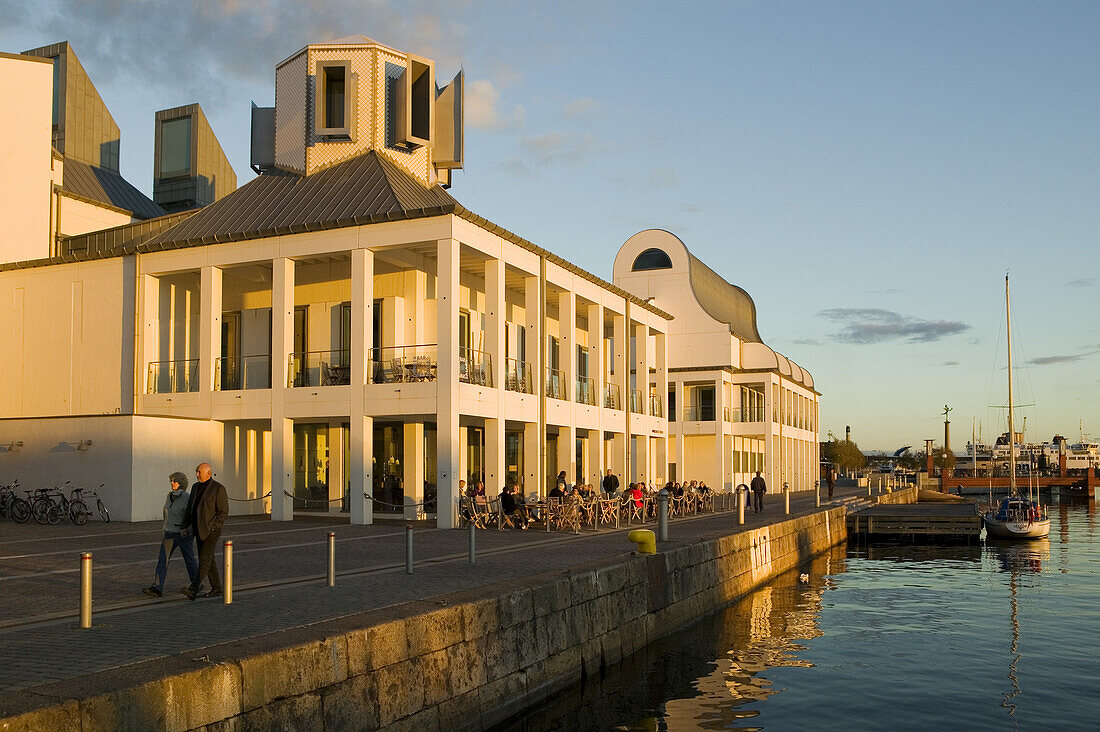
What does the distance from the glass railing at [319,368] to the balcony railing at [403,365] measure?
90 cm

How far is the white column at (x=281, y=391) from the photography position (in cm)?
2645

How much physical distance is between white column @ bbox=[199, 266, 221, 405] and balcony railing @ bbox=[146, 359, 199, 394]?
106 cm

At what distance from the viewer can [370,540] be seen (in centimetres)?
2062

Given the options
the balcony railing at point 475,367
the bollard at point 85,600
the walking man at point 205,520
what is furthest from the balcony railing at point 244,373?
the bollard at point 85,600

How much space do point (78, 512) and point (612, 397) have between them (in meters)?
18.7

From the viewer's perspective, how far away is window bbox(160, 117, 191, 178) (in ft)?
155

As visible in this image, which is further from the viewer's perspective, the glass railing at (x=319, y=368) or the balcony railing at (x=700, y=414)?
the balcony railing at (x=700, y=414)

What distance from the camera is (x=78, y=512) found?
24.2 m

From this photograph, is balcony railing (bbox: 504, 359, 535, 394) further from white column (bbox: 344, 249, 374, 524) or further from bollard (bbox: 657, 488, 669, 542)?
bollard (bbox: 657, 488, 669, 542)

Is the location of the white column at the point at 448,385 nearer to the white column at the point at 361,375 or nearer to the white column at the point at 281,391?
the white column at the point at 361,375

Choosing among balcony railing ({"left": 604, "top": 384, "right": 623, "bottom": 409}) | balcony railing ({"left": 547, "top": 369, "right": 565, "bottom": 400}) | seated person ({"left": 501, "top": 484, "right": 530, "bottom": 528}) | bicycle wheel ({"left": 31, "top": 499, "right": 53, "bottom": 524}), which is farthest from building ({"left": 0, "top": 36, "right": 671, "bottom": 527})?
balcony railing ({"left": 604, "top": 384, "right": 623, "bottom": 409})

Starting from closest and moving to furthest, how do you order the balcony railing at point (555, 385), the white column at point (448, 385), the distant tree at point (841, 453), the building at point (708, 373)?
the white column at point (448, 385), the balcony railing at point (555, 385), the building at point (708, 373), the distant tree at point (841, 453)

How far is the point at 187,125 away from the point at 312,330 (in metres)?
23.2

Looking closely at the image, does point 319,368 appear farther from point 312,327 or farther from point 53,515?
point 53,515
